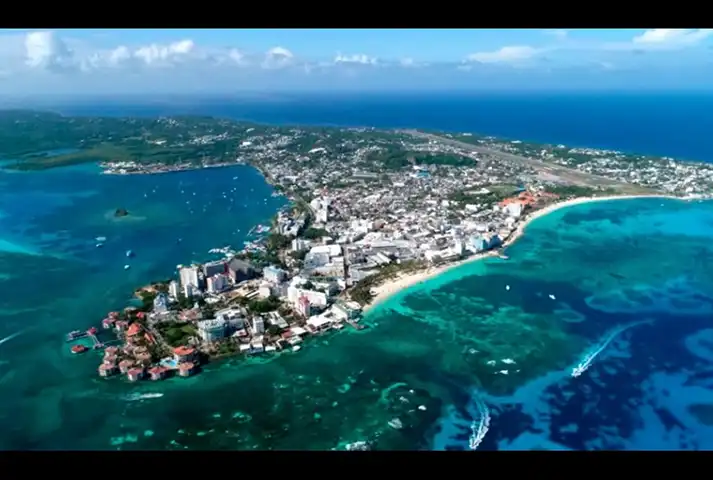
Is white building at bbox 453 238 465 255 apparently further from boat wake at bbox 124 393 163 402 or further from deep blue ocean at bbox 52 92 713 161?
deep blue ocean at bbox 52 92 713 161

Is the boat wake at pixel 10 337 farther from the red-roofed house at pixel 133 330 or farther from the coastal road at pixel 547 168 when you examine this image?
the coastal road at pixel 547 168

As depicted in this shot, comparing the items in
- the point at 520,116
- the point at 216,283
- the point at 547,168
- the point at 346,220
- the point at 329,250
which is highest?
the point at 520,116

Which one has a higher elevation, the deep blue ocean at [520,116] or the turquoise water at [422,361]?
the deep blue ocean at [520,116]

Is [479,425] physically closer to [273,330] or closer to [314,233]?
[273,330]

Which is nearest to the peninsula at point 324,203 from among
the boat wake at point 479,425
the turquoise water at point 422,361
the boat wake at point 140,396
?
the boat wake at point 140,396

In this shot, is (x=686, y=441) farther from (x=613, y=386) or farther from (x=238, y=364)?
(x=238, y=364)

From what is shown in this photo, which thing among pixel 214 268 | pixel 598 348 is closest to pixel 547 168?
pixel 598 348
